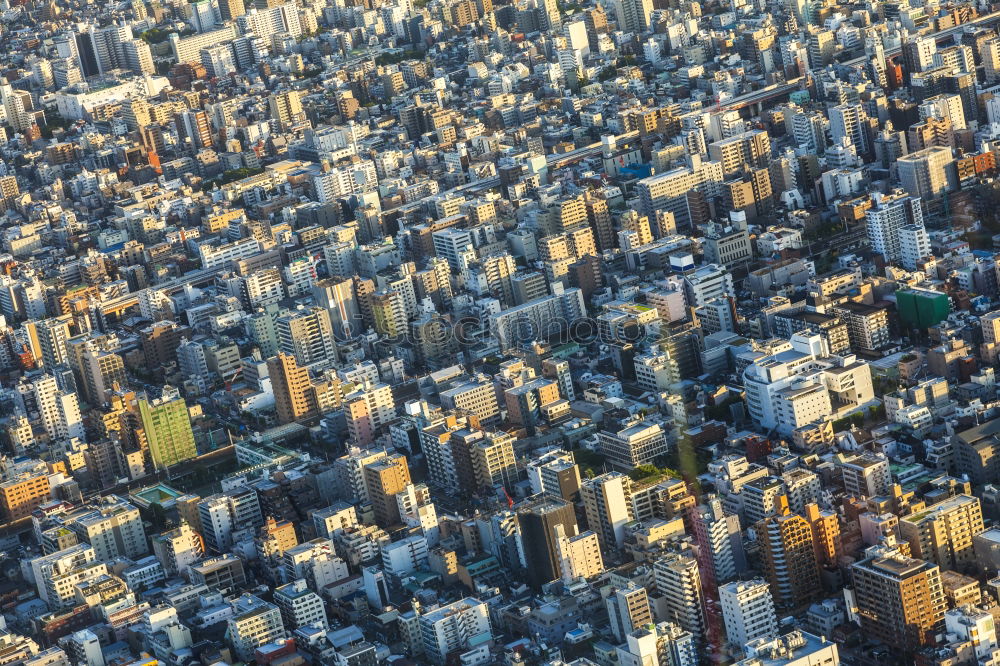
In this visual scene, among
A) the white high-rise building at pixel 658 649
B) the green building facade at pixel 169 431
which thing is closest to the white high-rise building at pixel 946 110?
the green building facade at pixel 169 431

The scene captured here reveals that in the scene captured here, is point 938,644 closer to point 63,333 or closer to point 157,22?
point 63,333

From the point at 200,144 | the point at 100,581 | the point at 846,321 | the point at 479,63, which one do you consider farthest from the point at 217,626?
the point at 479,63

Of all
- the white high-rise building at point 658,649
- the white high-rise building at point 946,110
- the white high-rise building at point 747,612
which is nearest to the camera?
the white high-rise building at point 658,649

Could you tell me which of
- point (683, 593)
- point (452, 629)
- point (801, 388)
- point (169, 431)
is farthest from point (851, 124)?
point (452, 629)

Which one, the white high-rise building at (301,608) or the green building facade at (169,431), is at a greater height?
the green building facade at (169,431)

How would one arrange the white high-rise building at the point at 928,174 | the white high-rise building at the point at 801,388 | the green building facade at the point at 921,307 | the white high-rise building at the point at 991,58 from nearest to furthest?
the white high-rise building at the point at 801,388 < the green building facade at the point at 921,307 < the white high-rise building at the point at 928,174 < the white high-rise building at the point at 991,58

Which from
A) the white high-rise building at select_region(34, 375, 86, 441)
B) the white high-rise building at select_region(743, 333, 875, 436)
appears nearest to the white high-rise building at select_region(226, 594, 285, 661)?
the white high-rise building at select_region(743, 333, 875, 436)

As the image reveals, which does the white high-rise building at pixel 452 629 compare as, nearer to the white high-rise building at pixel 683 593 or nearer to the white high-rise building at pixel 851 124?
the white high-rise building at pixel 683 593

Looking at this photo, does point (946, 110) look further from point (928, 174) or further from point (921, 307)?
point (921, 307)

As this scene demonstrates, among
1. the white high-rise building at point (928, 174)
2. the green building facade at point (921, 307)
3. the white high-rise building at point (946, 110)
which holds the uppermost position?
the white high-rise building at point (946, 110)
